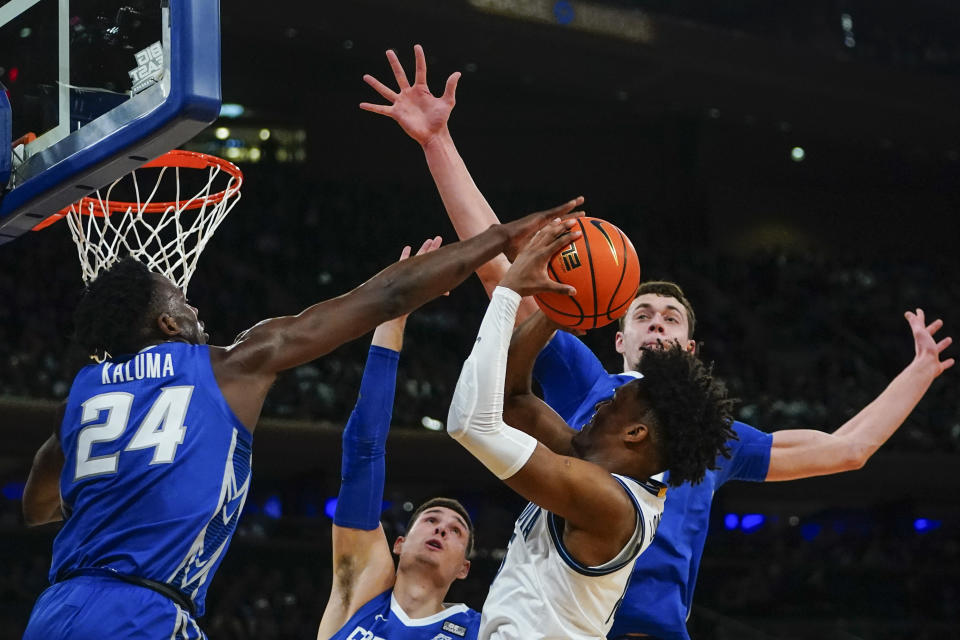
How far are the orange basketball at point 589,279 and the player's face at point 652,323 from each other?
0.97 meters

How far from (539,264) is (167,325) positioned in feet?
3.76

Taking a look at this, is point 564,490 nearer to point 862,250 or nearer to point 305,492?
point 305,492

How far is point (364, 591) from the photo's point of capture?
5.33 m

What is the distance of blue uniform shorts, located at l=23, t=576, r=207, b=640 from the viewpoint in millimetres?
3150

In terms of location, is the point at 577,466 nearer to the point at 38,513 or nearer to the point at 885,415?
the point at 38,513

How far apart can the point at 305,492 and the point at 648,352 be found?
11.1m

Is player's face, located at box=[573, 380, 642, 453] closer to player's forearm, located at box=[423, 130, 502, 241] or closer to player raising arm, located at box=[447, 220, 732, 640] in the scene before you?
player raising arm, located at box=[447, 220, 732, 640]

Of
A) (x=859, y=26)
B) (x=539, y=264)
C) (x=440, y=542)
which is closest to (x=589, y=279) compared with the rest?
(x=539, y=264)

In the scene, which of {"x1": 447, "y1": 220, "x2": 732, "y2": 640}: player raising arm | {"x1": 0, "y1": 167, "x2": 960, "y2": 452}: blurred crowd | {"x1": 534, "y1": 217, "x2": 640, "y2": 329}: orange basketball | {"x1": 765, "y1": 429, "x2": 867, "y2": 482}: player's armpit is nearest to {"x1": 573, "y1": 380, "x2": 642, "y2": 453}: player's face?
{"x1": 447, "y1": 220, "x2": 732, "y2": 640}: player raising arm

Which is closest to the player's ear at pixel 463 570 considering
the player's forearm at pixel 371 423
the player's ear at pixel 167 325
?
the player's forearm at pixel 371 423

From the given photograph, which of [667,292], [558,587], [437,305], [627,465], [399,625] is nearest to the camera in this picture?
[558,587]

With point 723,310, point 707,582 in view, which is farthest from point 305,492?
point 723,310

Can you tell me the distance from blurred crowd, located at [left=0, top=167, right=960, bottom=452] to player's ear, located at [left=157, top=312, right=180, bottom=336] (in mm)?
8934

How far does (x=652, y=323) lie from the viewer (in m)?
4.74
